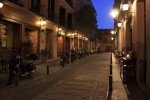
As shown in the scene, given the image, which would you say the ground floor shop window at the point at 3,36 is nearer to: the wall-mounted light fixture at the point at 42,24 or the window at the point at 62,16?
the wall-mounted light fixture at the point at 42,24

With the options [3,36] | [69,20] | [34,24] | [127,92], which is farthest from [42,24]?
[69,20]

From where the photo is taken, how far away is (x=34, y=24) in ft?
80.8

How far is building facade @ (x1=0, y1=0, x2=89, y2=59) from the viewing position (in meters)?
19.9

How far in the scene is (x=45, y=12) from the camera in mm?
28641

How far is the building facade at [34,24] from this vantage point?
19.9 m

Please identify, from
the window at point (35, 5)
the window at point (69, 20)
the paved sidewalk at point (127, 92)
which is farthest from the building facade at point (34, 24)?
the paved sidewalk at point (127, 92)

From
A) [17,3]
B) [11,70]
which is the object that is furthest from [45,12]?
[11,70]

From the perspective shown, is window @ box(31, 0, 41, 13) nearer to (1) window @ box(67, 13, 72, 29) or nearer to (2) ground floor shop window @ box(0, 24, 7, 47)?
(2) ground floor shop window @ box(0, 24, 7, 47)

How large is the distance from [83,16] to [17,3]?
30.1 meters

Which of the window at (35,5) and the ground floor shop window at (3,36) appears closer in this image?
the ground floor shop window at (3,36)

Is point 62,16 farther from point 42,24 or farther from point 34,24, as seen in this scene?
point 34,24

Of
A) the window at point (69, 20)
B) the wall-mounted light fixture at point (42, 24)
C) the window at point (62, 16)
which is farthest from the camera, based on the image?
the window at point (69, 20)

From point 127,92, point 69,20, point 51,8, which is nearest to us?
point 127,92

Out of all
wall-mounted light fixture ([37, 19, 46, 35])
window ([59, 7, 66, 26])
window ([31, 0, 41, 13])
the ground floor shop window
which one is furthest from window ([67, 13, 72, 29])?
the ground floor shop window
